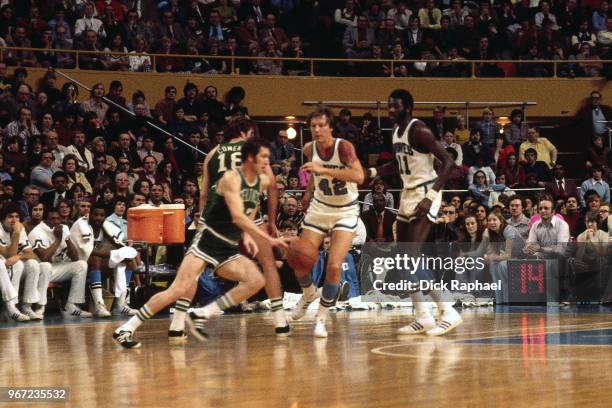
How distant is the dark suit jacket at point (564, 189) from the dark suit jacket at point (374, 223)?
3806 mm

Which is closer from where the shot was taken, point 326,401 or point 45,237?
point 326,401

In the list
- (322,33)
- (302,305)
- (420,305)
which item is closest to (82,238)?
(302,305)

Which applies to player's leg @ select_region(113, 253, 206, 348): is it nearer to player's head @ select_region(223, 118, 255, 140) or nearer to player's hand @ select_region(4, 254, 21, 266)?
player's head @ select_region(223, 118, 255, 140)

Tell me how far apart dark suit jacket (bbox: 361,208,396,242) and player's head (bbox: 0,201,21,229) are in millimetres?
5451

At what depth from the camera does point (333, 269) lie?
37.0ft

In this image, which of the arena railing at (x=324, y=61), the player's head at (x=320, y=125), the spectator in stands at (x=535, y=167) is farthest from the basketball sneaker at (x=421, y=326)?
the arena railing at (x=324, y=61)

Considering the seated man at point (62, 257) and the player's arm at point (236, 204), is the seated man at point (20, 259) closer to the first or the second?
the seated man at point (62, 257)

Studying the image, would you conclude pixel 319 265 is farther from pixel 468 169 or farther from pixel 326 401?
pixel 326 401

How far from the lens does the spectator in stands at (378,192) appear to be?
1884cm

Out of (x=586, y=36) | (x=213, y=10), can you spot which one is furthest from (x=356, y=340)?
(x=586, y=36)

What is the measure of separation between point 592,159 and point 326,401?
17.0 m

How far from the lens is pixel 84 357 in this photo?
978cm

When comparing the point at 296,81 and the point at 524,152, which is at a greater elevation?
the point at 296,81

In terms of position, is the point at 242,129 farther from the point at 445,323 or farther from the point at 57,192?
the point at 57,192
